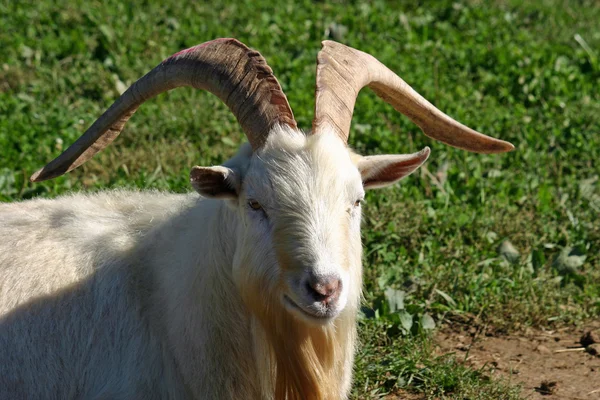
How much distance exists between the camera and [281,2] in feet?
36.3

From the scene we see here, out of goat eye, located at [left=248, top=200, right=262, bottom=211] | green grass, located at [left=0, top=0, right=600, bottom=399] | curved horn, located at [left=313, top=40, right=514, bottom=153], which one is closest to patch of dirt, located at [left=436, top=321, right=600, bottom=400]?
green grass, located at [left=0, top=0, right=600, bottom=399]

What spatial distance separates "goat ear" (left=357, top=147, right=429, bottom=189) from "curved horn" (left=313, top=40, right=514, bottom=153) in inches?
6.9

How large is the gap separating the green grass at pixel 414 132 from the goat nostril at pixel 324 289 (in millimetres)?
1620

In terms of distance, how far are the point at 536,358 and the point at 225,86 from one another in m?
2.83

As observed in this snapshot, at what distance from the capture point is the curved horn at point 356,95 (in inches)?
180

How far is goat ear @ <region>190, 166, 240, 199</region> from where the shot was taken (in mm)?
4270

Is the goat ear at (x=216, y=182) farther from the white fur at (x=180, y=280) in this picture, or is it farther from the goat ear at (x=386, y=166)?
the goat ear at (x=386, y=166)

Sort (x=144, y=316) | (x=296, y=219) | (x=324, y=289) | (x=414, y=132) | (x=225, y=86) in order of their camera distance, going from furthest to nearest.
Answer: (x=414, y=132), (x=144, y=316), (x=225, y=86), (x=296, y=219), (x=324, y=289)

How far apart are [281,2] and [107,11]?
83.8 inches

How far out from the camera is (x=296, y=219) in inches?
164

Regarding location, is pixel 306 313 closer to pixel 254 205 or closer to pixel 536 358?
pixel 254 205

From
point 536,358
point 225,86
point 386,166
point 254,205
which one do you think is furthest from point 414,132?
point 254,205

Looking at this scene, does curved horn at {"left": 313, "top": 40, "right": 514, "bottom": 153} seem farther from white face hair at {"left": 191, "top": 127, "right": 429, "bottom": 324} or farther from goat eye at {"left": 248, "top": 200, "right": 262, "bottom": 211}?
goat eye at {"left": 248, "top": 200, "right": 262, "bottom": 211}

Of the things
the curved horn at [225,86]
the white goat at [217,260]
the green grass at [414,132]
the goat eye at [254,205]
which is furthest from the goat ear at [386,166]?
the green grass at [414,132]
